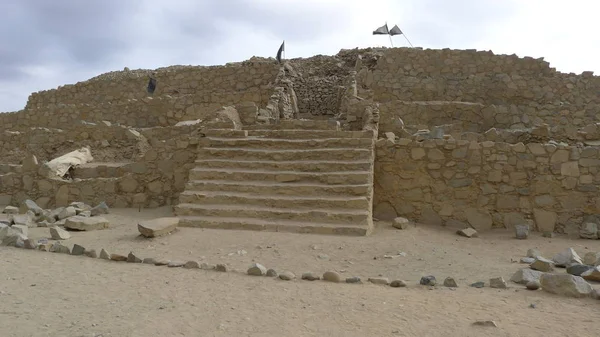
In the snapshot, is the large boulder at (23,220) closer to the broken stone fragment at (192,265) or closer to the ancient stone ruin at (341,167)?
the ancient stone ruin at (341,167)

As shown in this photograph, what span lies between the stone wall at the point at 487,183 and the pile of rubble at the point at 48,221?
4.68m

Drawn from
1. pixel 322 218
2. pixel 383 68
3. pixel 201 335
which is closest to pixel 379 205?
pixel 322 218

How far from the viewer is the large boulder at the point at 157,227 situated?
632 centimetres

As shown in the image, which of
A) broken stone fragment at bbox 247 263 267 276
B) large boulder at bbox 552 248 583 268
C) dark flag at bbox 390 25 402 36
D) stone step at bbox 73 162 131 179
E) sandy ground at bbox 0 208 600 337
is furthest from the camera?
dark flag at bbox 390 25 402 36

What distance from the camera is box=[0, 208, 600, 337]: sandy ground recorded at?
330 cm

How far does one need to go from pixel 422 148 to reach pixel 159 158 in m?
4.79

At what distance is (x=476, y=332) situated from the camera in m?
3.22

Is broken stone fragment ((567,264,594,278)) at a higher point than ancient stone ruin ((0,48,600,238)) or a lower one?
lower

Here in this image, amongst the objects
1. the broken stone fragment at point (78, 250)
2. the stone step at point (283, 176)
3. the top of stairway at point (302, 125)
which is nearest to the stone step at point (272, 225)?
the stone step at point (283, 176)

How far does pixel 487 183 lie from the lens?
7820mm

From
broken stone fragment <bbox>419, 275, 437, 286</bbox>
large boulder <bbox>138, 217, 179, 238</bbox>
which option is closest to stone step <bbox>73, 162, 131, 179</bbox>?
large boulder <bbox>138, 217, 179, 238</bbox>

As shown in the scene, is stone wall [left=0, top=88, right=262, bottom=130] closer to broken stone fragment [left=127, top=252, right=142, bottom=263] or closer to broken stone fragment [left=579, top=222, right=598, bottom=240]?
broken stone fragment [left=127, top=252, right=142, bottom=263]

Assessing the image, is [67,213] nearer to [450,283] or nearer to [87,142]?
[87,142]

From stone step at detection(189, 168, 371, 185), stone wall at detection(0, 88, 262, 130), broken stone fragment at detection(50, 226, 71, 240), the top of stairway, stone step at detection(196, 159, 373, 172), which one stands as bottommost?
broken stone fragment at detection(50, 226, 71, 240)
